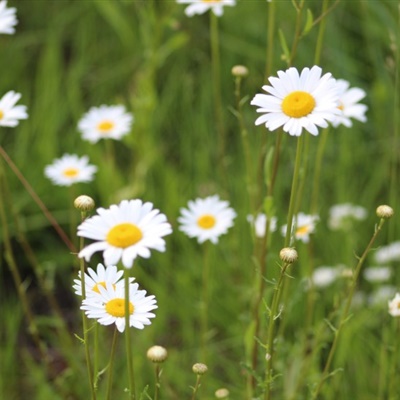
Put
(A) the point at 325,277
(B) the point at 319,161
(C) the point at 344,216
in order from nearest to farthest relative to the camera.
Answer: (B) the point at 319,161
(A) the point at 325,277
(C) the point at 344,216

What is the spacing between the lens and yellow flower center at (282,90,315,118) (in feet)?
4.17

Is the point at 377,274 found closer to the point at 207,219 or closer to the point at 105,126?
the point at 207,219

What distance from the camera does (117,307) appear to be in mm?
1194

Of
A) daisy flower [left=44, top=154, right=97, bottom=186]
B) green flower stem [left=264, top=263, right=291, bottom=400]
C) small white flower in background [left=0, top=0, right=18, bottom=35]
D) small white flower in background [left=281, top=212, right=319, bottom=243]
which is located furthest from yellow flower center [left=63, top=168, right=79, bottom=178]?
green flower stem [left=264, top=263, right=291, bottom=400]

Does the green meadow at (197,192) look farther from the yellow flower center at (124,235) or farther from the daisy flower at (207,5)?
the yellow flower center at (124,235)

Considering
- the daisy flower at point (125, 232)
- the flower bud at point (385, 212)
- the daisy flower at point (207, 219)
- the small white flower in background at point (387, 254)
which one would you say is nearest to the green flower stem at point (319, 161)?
the daisy flower at point (207, 219)

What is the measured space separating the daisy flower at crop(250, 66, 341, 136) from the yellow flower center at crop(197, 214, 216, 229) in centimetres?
75

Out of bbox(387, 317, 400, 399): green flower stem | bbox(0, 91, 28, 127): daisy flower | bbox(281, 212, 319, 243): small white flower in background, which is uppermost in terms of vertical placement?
bbox(0, 91, 28, 127): daisy flower

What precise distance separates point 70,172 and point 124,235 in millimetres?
1235

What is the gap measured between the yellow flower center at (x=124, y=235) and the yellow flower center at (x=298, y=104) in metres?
0.37

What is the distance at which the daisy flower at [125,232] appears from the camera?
103 centimetres

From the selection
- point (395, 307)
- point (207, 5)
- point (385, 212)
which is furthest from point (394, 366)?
point (207, 5)

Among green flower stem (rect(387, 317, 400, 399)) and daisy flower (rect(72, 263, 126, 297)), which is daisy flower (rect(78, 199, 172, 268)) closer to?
daisy flower (rect(72, 263, 126, 297))

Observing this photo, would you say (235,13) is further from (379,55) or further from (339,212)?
(339,212)
